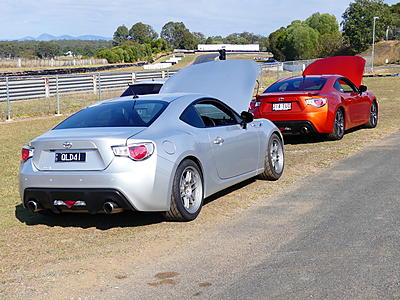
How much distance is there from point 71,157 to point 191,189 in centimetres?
138

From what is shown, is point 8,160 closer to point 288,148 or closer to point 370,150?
point 288,148

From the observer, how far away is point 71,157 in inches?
241

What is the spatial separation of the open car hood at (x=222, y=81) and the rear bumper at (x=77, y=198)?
376 cm

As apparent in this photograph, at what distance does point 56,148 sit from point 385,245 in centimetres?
337

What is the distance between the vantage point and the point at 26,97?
27172 millimetres

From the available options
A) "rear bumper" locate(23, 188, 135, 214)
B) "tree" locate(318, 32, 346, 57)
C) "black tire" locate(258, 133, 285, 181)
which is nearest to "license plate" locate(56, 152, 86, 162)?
"rear bumper" locate(23, 188, 135, 214)

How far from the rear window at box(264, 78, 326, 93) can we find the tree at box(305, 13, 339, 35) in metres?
143

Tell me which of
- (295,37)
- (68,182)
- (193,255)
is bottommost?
(193,255)

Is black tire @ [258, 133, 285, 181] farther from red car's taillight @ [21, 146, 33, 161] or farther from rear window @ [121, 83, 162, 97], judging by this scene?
rear window @ [121, 83, 162, 97]

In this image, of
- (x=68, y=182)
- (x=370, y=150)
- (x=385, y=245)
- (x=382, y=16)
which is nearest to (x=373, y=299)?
(x=385, y=245)

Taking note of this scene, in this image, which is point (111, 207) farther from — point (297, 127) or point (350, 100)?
point (350, 100)

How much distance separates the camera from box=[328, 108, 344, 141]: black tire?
12.3 m

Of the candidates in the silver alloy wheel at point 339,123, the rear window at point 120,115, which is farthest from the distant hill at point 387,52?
the rear window at point 120,115

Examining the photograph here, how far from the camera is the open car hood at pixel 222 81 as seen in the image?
31.2ft
